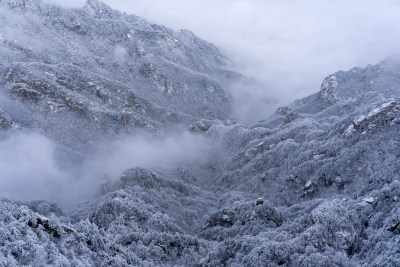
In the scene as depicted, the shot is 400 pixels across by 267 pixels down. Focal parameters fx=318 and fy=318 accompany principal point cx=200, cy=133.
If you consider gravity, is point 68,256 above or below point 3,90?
below

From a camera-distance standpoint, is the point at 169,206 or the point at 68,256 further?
the point at 169,206

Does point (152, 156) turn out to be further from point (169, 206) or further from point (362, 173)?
point (362, 173)

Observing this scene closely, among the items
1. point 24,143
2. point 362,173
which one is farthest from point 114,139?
point 362,173

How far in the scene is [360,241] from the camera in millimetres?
35562

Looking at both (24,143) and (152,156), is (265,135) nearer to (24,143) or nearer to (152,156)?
(152,156)

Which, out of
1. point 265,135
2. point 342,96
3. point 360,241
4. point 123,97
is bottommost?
point 360,241

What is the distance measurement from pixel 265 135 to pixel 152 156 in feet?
174

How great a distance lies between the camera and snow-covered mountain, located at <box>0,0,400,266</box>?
114ft

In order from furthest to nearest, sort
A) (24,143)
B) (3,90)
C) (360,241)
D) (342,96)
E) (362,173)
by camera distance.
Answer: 1. (342,96)
2. (3,90)
3. (24,143)
4. (362,173)
5. (360,241)

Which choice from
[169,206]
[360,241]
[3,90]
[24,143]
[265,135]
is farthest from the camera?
[3,90]

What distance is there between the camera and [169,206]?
96125mm

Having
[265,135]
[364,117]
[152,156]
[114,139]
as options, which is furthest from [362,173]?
[114,139]

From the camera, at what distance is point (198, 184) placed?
125688 millimetres

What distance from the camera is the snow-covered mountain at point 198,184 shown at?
114ft
